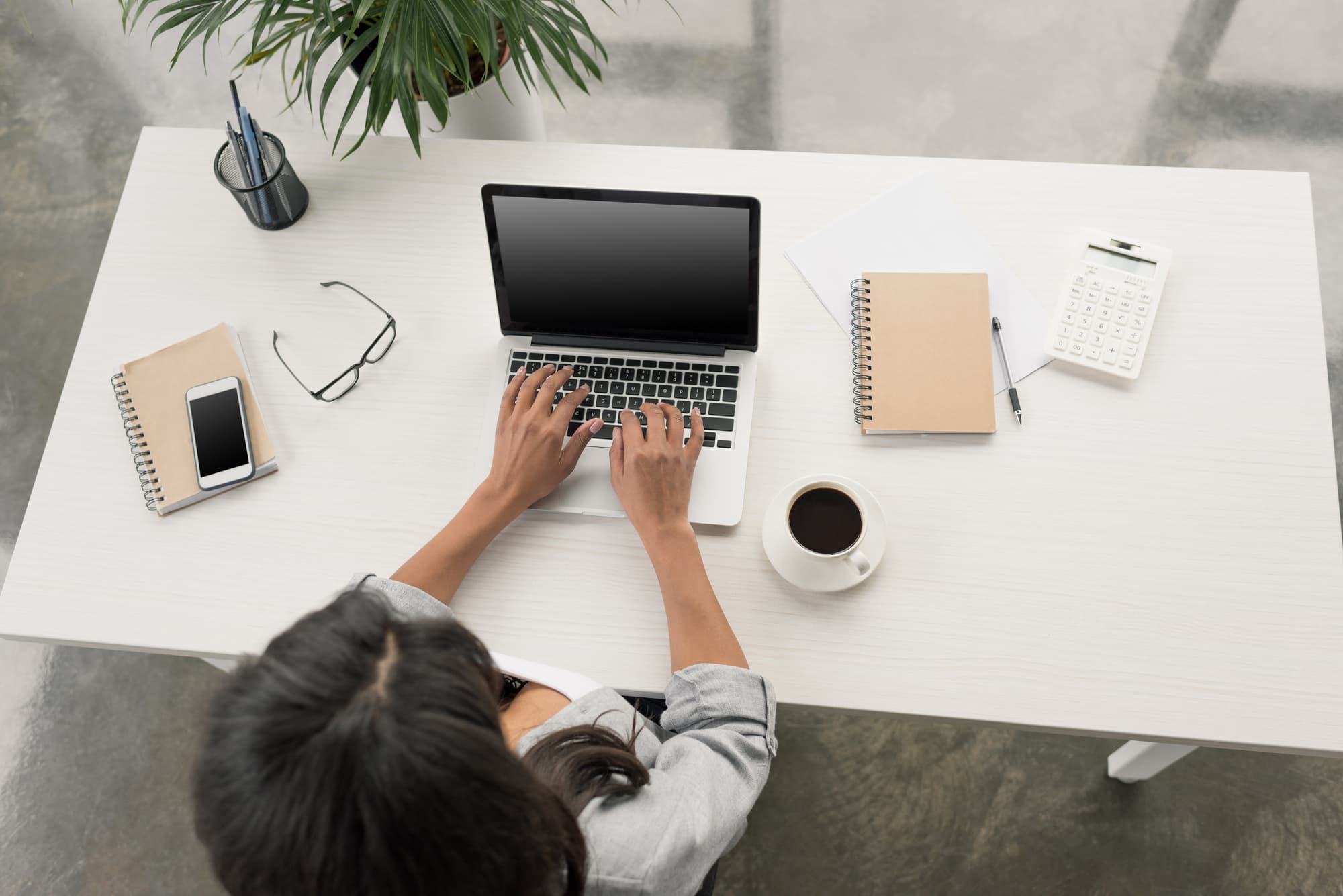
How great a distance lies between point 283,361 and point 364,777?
2.25 ft

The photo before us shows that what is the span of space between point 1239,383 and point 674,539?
26.0 inches

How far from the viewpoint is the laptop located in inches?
37.6

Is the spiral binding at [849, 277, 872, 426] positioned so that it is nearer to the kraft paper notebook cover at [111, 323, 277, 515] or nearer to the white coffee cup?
the white coffee cup

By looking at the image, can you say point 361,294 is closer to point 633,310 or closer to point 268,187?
point 268,187

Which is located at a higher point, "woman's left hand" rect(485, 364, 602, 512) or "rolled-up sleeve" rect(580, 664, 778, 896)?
"woman's left hand" rect(485, 364, 602, 512)

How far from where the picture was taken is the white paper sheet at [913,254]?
1.10 meters

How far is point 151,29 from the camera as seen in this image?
2271 millimetres

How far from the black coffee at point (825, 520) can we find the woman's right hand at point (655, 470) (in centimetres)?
12

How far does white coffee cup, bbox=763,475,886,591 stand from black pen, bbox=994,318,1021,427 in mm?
212

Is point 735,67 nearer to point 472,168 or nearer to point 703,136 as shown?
point 703,136

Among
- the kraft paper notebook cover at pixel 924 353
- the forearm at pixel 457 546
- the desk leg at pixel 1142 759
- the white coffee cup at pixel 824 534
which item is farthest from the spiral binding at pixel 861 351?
the desk leg at pixel 1142 759

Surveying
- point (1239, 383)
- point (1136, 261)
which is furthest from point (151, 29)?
Answer: point (1239, 383)

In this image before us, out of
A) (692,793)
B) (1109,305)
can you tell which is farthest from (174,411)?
(1109,305)

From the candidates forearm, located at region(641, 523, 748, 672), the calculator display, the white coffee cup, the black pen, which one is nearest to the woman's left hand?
forearm, located at region(641, 523, 748, 672)
